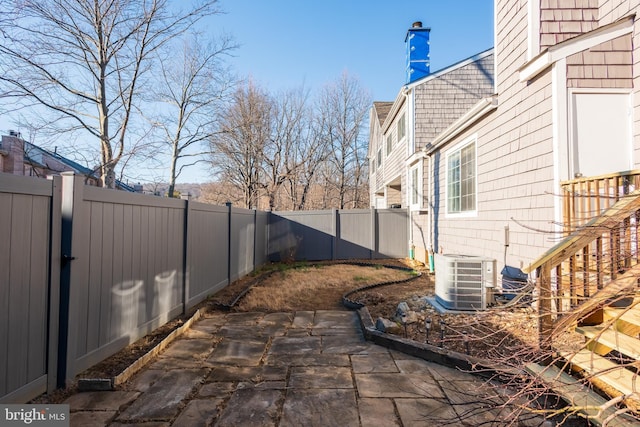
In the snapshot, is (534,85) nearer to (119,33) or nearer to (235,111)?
(119,33)

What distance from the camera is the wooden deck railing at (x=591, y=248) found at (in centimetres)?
236

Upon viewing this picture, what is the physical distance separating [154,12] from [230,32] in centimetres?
300

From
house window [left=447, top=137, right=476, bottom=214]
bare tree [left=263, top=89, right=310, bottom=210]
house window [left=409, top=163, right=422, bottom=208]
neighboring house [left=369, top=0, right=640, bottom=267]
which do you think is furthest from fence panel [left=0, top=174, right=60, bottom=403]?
bare tree [left=263, top=89, right=310, bottom=210]

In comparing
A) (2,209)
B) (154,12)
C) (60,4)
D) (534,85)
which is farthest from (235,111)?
(2,209)

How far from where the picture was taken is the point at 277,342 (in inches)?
160

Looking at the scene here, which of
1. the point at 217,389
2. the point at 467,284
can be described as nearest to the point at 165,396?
the point at 217,389

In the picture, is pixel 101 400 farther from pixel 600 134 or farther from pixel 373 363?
pixel 600 134

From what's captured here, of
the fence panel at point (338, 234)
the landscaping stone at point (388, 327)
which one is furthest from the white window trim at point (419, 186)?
the landscaping stone at point (388, 327)

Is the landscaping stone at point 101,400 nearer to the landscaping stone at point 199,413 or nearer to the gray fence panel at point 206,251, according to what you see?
the landscaping stone at point 199,413

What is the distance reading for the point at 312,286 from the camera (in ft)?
24.5

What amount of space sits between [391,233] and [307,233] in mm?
2840

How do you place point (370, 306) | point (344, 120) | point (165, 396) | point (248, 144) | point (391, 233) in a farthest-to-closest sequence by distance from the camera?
point (344, 120) → point (248, 144) → point (391, 233) → point (370, 306) → point (165, 396)

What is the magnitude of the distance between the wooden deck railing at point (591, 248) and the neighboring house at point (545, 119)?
0.20 meters

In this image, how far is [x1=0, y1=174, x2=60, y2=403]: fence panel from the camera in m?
2.29
